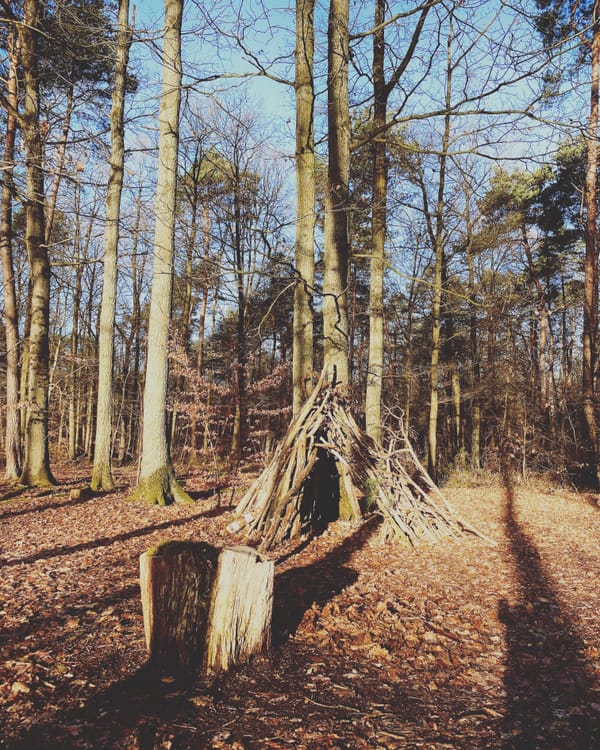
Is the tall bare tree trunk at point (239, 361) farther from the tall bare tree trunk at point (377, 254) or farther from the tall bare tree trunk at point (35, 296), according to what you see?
the tall bare tree trunk at point (35, 296)

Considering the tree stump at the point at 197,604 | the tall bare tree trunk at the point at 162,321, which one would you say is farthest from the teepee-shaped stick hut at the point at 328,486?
the tree stump at the point at 197,604

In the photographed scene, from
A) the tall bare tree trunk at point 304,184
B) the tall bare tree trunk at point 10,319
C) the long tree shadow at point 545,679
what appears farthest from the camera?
the tall bare tree trunk at point 10,319

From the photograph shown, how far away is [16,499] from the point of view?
810cm

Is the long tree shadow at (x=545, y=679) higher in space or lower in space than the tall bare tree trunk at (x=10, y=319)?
lower

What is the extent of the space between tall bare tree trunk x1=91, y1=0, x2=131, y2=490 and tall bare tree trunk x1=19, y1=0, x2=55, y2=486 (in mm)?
989

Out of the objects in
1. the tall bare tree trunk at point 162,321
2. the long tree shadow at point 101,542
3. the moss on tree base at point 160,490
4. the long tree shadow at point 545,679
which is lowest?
the long tree shadow at point 101,542

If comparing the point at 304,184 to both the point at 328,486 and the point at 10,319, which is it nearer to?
the point at 328,486

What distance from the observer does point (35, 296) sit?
9211 mm

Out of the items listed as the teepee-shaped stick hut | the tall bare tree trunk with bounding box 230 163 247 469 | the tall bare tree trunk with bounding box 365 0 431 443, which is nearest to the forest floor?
the teepee-shaped stick hut

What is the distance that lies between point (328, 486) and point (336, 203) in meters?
3.87

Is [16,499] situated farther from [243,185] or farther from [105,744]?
[243,185]

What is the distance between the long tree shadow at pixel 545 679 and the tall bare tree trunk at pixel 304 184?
3.99 m

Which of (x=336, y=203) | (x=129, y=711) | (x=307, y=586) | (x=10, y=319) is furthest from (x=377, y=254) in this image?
(x=129, y=711)

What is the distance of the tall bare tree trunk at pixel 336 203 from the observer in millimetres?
6625
